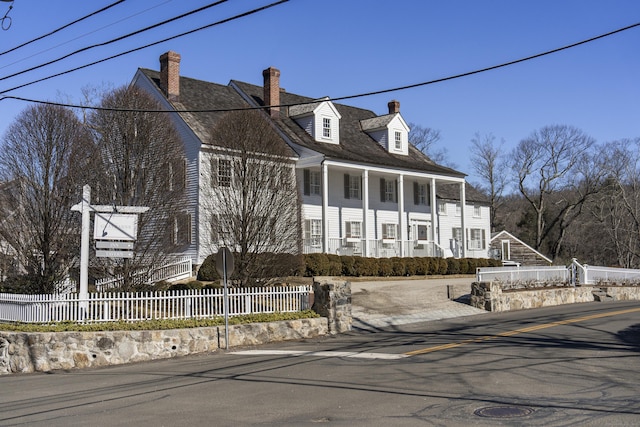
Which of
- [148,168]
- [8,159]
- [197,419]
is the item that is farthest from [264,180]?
[197,419]

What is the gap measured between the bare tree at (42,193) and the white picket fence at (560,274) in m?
14.9

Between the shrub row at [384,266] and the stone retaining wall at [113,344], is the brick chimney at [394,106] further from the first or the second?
the stone retaining wall at [113,344]

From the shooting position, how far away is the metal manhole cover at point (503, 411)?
26.7ft

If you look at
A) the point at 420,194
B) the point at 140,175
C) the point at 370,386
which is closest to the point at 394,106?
the point at 420,194

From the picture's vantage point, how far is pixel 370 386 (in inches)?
418

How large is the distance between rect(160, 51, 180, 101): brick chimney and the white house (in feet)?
0.16

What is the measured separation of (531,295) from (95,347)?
17.5 metres

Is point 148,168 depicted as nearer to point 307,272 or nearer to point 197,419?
point 307,272

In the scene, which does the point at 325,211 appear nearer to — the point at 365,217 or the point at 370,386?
the point at 365,217

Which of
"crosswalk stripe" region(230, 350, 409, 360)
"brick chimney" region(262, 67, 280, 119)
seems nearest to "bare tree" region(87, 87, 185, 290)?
"crosswalk stripe" region(230, 350, 409, 360)

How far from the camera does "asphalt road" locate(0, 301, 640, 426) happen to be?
27.9 feet

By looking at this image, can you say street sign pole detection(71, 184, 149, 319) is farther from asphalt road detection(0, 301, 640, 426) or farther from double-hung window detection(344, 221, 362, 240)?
double-hung window detection(344, 221, 362, 240)

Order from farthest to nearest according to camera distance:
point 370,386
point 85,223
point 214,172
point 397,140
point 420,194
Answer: point 420,194 < point 397,140 < point 214,172 < point 85,223 < point 370,386

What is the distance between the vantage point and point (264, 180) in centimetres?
2233
